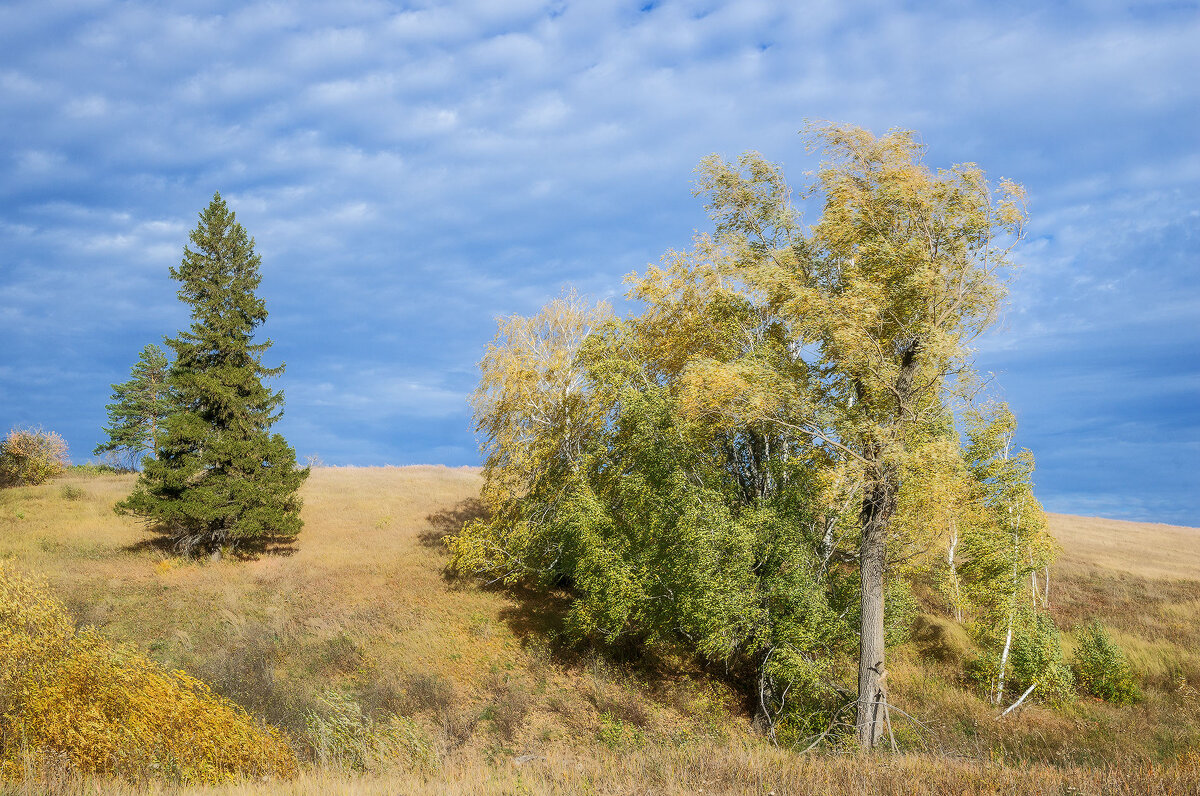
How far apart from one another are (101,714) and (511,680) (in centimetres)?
1270

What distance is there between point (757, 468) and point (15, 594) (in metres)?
18.1

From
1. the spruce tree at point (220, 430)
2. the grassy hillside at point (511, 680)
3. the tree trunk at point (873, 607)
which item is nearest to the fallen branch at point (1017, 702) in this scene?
the grassy hillside at point (511, 680)

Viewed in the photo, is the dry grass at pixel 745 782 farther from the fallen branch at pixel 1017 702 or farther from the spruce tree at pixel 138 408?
the spruce tree at pixel 138 408

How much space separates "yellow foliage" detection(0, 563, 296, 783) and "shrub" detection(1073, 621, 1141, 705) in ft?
82.3

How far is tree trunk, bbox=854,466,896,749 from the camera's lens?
1424cm

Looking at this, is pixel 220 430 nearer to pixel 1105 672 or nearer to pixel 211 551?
pixel 211 551

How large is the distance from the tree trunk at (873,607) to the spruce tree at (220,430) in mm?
27045

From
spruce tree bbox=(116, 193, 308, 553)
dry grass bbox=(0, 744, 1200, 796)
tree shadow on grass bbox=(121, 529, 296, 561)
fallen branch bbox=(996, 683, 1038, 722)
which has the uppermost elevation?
spruce tree bbox=(116, 193, 308, 553)

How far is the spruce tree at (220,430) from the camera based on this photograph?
98.5ft

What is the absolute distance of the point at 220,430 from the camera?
31.7 meters

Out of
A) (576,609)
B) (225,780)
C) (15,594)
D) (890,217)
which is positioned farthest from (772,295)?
(15,594)

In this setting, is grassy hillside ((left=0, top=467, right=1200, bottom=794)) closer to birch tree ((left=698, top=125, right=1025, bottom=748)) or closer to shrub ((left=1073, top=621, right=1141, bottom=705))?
shrub ((left=1073, top=621, right=1141, bottom=705))

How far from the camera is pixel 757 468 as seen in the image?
20766 mm

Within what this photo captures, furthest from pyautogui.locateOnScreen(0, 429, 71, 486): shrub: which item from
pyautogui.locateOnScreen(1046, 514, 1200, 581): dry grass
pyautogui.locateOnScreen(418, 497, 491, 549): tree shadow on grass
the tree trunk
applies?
pyautogui.locateOnScreen(1046, 514, 1200, 581): dry grass
